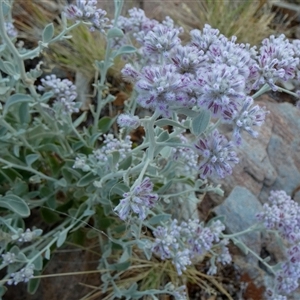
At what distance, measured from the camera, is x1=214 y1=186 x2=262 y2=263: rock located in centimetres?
235

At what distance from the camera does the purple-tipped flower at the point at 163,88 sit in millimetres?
1120

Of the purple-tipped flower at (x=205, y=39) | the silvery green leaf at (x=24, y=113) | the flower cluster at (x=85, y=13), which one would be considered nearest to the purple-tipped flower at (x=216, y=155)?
the purple-tipped flower at (x=205, y=39)

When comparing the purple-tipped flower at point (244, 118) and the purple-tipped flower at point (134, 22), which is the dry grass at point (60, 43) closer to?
the purple-tipped flower at point (134, 22)

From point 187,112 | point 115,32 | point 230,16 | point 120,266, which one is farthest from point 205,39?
point 230,16

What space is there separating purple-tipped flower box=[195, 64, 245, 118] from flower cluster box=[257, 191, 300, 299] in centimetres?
89

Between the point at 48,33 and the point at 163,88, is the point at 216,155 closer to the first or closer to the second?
the point at 163,88

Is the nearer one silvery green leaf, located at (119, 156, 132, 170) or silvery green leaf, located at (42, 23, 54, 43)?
silvery green leaf, located at (42, 23, 54, 43)

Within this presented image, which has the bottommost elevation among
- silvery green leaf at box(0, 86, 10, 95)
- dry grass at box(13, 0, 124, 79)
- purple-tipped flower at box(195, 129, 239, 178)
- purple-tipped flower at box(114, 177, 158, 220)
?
dry grass at box(13, 0, 124, 79)

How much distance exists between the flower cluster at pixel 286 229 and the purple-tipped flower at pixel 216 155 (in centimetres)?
67

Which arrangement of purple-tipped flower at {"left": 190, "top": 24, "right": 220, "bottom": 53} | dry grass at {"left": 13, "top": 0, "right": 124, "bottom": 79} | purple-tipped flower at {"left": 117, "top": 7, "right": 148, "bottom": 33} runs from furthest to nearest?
dry grass at {"left": 13, "top": 0, "right": 124, "bottom": 79} < purple-tipped flower at {"left": 117, "top": 7, "right": 148, "bottom": 33} < purple-tipped flower at {"left": 190, "top": 24, "right": 220, "bottom": 53}

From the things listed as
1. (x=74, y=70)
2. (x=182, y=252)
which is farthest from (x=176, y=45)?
(x=74, y=70)

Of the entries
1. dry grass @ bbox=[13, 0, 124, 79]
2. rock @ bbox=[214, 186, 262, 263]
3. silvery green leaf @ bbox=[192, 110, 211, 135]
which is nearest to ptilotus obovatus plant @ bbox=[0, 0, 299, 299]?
silvery green leaf @ bbox=[192, 110, 211, 135]

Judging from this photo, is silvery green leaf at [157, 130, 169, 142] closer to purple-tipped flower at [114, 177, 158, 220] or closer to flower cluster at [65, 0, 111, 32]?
purple-tipped flower at [114, 177, 158, 220]

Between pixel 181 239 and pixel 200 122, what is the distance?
0.87 metres
